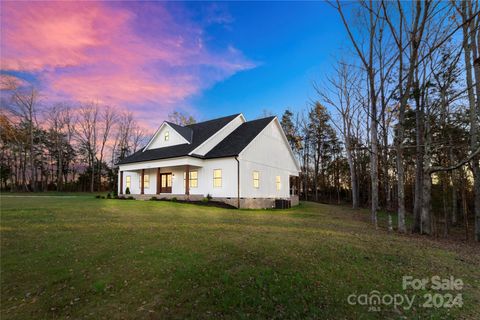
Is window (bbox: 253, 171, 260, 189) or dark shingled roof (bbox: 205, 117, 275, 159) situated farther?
window (bbox: 253, 171, 260, 189)

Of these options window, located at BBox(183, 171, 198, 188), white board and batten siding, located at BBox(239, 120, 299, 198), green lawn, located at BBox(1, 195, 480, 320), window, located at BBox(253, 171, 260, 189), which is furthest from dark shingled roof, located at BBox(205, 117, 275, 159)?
green lawn, located at BBox(1, 195, 480, 320)

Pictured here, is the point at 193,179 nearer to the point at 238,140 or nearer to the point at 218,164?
the point at 218,164

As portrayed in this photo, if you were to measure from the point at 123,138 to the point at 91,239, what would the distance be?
43831 millimetres

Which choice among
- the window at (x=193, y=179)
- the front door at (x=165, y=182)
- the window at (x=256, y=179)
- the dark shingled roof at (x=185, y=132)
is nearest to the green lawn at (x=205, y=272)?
the window at (x=256, y=179)

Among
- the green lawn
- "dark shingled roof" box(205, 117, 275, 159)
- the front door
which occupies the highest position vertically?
"dark shingled roof" box(205, 117, 275, 159)

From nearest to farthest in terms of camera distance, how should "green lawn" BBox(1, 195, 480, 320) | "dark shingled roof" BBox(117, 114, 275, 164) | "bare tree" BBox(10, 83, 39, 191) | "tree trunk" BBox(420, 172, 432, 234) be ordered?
"green lawn" BBox(1, 195, 480, 320), "tree trunk" BBox(420, 172, 432, 234), "dark shingled roof" BBox(117, 114, 275, 164), "bare tree" BBox(10, 83, 39, 191)

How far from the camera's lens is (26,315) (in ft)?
12.5

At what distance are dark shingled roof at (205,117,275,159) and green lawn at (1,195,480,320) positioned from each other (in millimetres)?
10987

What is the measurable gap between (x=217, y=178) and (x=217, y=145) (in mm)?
3447

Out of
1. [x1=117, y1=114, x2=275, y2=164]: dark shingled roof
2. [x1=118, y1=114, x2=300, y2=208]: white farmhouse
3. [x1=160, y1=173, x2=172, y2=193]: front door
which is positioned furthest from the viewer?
[x1=160, y1=173, x2=172, y2=193]: front door

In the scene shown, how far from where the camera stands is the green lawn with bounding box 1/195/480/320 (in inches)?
155

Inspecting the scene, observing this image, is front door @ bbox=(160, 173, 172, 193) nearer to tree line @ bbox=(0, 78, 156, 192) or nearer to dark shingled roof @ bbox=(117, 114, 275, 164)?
dark shingled roof @ bbox=(117, 114, 275, 164)

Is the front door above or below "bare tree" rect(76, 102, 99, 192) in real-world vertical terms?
below

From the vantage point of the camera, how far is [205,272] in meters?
4.94
